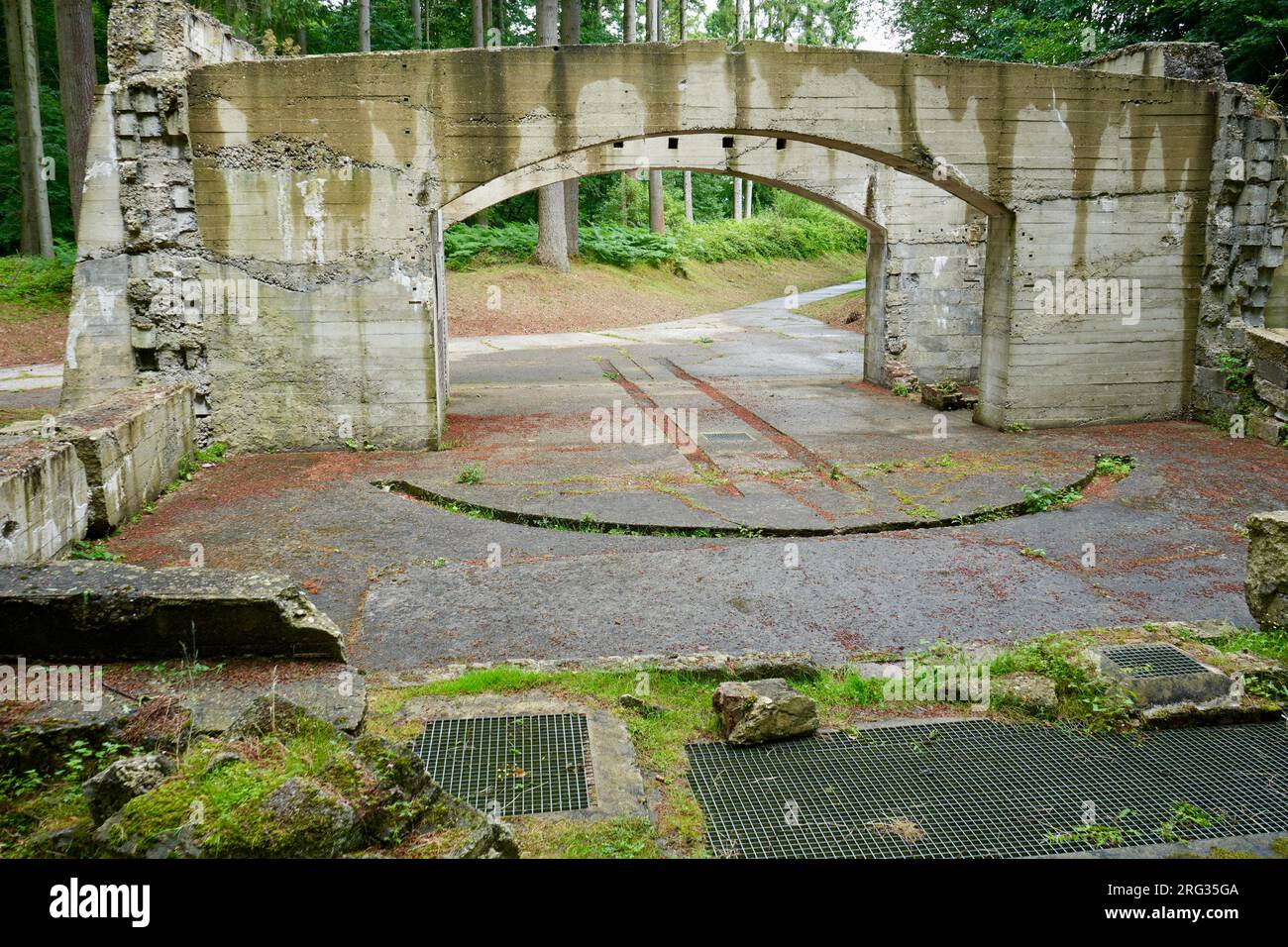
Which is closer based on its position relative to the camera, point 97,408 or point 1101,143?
point 97,408

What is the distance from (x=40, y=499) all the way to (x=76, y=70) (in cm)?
1737

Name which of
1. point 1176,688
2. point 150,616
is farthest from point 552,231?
point 1176,688

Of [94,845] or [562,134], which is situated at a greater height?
[562,134]

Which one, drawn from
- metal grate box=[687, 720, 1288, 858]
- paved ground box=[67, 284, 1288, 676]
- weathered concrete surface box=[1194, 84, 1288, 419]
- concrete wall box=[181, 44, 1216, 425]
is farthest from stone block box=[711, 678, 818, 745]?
weathered concrete surface box=[1194, 84, 1288, 419]

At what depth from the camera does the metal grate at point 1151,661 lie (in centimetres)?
527

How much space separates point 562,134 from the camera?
10.7 m

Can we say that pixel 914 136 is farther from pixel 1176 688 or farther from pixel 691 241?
pixel 691 241

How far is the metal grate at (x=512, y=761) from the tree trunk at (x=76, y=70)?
1957 centimetres

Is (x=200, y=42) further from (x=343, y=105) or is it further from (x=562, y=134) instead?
(x=562, y=134)

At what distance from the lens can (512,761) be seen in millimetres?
4656

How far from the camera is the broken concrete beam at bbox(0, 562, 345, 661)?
467cm

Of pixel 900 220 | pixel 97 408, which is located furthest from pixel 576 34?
pixel 97 408

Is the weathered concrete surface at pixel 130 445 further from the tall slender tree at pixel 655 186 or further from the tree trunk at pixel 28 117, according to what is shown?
the tall slender tree at pixel 655 186

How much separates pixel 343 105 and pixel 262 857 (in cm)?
914
